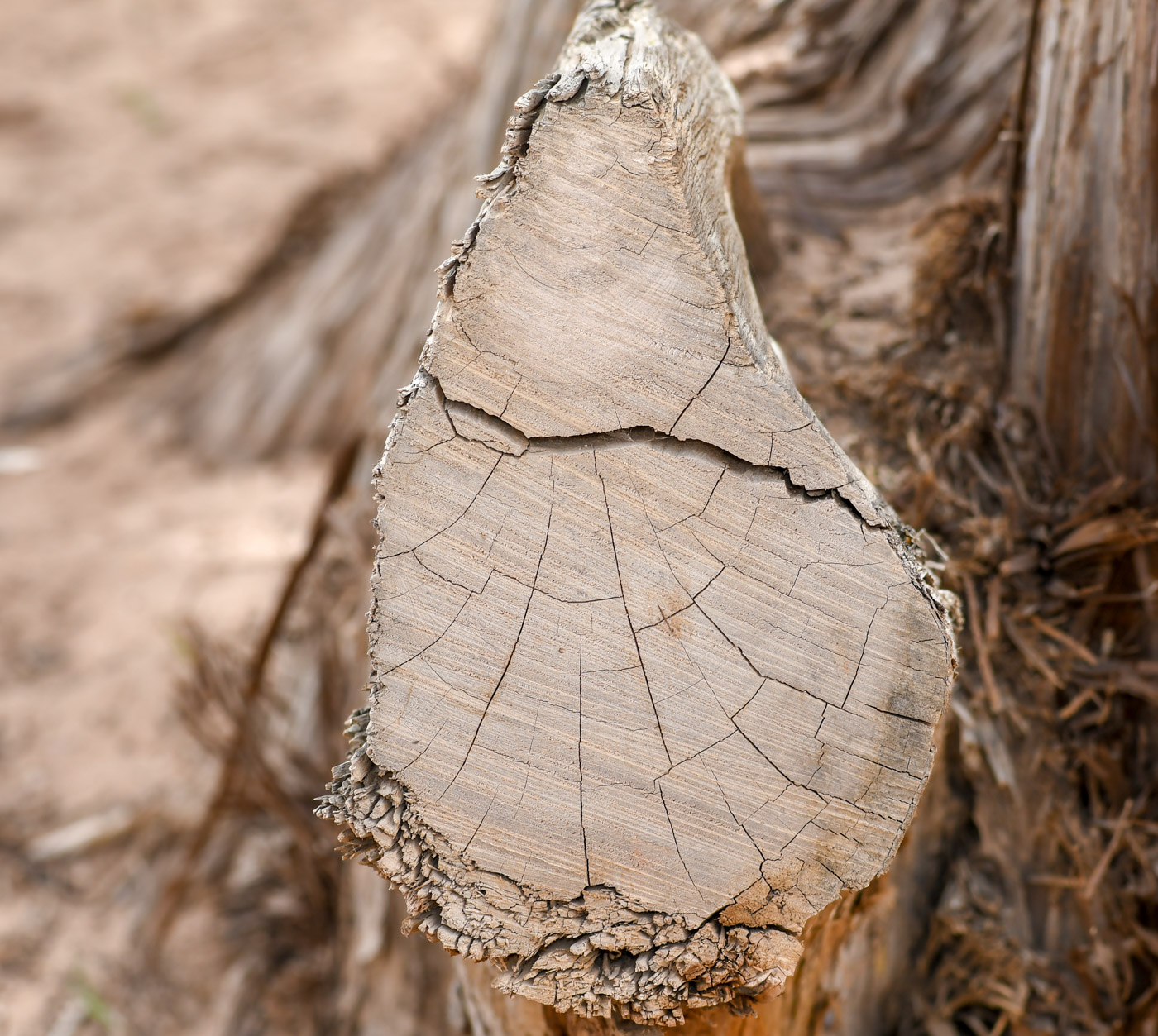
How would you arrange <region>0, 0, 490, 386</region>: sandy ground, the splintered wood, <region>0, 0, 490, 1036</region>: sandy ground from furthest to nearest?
<region>0, 0, 490, 386</region>: sandy ground, <region>0, 0, 490, 1036</region>: sandy ground, the splintered wood

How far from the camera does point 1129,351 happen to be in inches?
54.3

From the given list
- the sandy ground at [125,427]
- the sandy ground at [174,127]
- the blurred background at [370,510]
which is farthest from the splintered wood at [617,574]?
the sandy ground at [174,127]

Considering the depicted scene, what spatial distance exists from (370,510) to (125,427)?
2.19 meters

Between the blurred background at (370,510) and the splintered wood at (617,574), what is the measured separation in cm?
29

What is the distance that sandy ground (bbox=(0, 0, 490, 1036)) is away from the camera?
93.0 inches

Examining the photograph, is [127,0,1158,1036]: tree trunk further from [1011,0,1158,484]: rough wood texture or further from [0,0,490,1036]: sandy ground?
[0,0,490,1036]: sandy ground

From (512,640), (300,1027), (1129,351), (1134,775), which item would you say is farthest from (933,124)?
(300,1027)

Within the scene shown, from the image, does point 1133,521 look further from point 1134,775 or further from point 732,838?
point 732,838

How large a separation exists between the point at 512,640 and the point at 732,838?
30 centimetres

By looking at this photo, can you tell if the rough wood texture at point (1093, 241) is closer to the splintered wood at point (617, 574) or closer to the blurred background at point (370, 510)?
the blurred background at point (370, 510)

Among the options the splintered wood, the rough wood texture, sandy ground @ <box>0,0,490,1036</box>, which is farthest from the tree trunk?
sandy ground @ <box>0,0,490,1036</box>

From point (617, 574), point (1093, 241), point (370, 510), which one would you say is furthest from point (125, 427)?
point (1093, 241)

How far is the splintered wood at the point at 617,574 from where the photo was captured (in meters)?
0.90

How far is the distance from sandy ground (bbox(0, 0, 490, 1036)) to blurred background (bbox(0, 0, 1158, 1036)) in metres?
0.02
